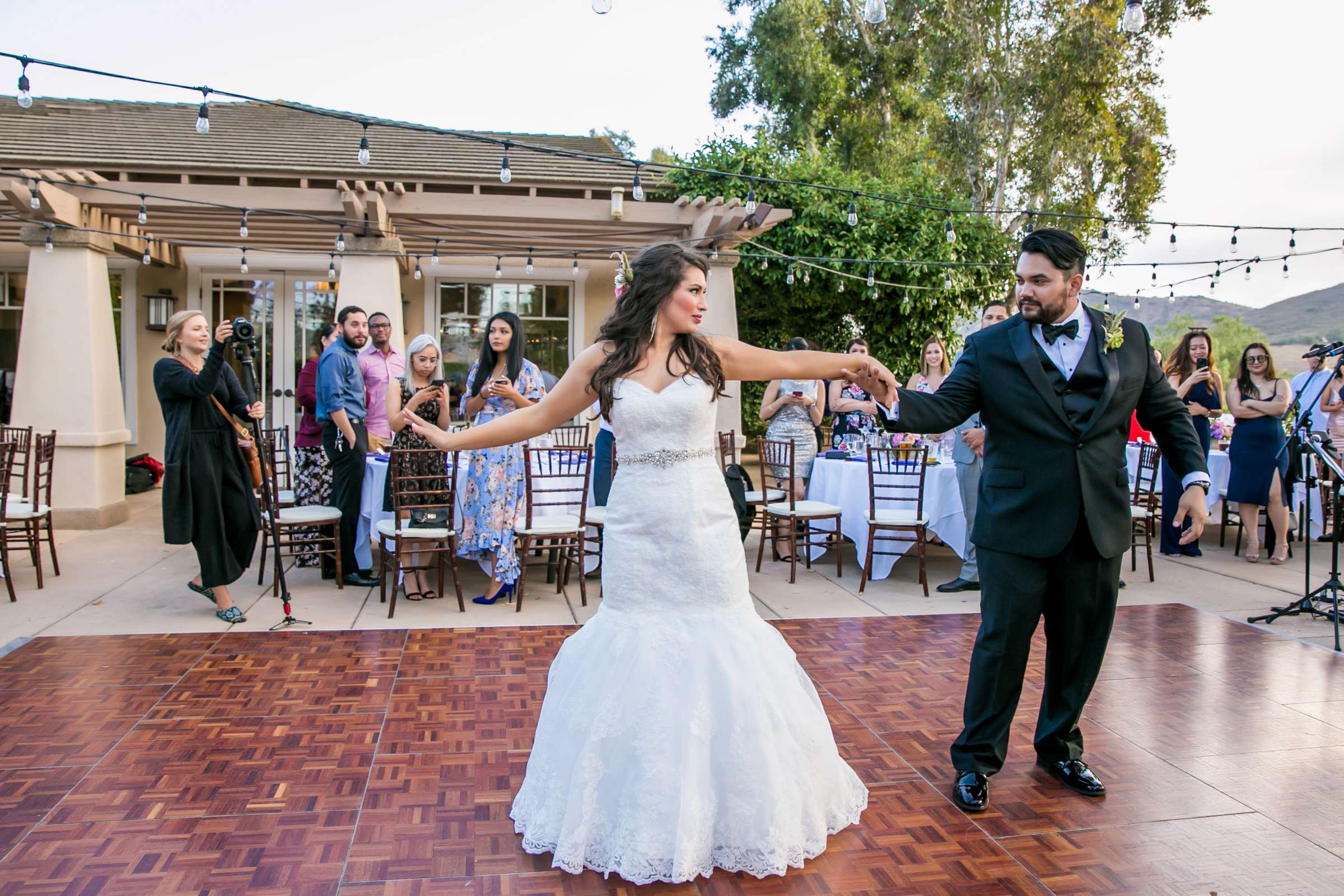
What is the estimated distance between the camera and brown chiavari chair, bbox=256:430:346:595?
6641 millimetres

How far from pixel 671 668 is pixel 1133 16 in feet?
15.2

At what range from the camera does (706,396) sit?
3004mm

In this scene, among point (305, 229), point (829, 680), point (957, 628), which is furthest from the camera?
point (305, 229)

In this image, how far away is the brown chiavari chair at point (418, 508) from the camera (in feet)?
20.2

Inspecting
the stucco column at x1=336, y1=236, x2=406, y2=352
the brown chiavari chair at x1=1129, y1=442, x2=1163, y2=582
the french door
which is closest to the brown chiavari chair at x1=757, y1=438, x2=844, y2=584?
the brown chiavari chair at x1=1129, y1=442, x2=1163, y2=582

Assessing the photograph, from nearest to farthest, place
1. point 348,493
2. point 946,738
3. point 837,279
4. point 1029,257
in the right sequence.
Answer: point 1029,257
point 946,738
point 348,493
point 837,279

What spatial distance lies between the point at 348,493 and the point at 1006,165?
667 inches

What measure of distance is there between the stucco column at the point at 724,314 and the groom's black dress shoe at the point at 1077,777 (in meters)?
7.32

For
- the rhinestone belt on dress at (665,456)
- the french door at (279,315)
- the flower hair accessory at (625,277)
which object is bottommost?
the rhinestone belt on dress at (665,456)

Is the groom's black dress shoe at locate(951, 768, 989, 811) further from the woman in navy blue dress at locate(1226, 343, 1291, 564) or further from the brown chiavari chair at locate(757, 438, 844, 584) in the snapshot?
the woman in navy blue dress at locate(1226, 343, 1291, 564)

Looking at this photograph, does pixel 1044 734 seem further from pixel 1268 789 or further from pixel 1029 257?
pixel 1029 257

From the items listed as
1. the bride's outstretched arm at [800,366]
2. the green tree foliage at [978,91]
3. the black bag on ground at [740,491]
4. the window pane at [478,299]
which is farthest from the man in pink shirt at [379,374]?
the green tree foliage at [978,91]

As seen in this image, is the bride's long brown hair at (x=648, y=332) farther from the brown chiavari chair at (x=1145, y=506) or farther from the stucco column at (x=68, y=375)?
the stucco column at (x=68, y=375)

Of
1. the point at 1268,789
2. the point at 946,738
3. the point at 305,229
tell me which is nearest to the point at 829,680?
the point at 946,738
